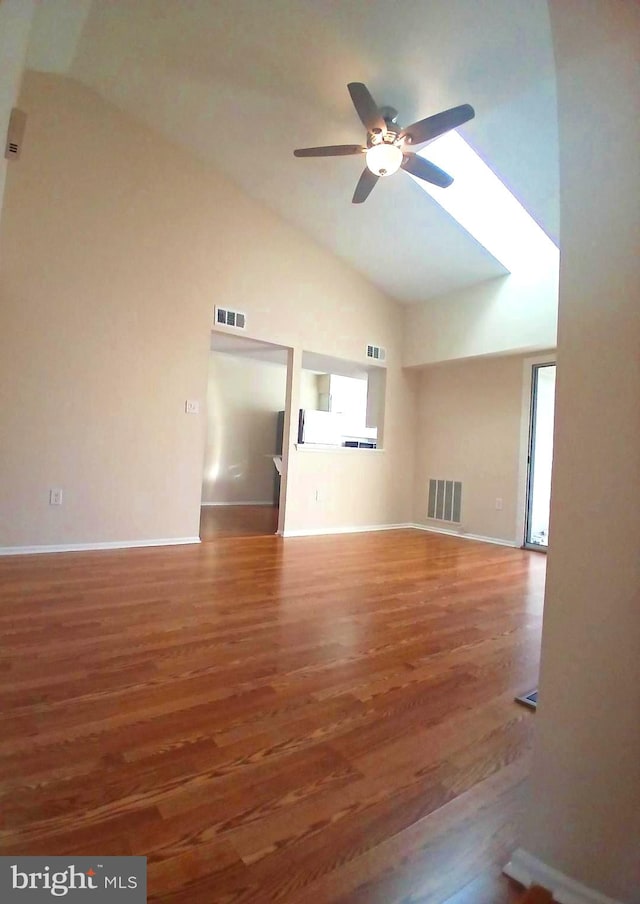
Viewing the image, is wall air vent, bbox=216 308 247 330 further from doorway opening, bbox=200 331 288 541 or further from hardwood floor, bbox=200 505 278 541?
hardwood floor, bbox=200 505 278 541

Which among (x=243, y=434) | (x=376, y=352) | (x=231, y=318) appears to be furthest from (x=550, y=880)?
(x=243, y=434)

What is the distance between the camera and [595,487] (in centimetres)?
77

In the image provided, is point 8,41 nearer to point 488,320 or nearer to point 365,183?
point 365,183

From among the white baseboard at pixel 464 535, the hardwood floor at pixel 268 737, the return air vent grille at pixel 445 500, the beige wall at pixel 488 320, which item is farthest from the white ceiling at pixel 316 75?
the hardwood floor at pixel 268 737

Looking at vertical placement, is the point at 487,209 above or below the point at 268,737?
above

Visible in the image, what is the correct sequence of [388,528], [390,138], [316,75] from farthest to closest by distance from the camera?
1. [388,528]
2. [316,75]
3. [390,138]

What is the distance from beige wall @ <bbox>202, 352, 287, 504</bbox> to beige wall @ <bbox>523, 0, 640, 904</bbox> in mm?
5778

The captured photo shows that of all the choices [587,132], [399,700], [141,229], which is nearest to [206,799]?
[399,700]

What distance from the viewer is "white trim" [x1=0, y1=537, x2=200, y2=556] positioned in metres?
3.16

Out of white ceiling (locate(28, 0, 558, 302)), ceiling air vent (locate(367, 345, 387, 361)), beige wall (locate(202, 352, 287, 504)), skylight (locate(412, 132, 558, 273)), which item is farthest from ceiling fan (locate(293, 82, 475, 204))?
beige wall (locate(202, 352, 287, 504))

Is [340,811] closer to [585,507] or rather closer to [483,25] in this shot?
[585,507]

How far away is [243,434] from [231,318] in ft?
9.86

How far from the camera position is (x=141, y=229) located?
11.9ft

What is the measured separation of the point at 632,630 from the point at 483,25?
3032 millimetres
